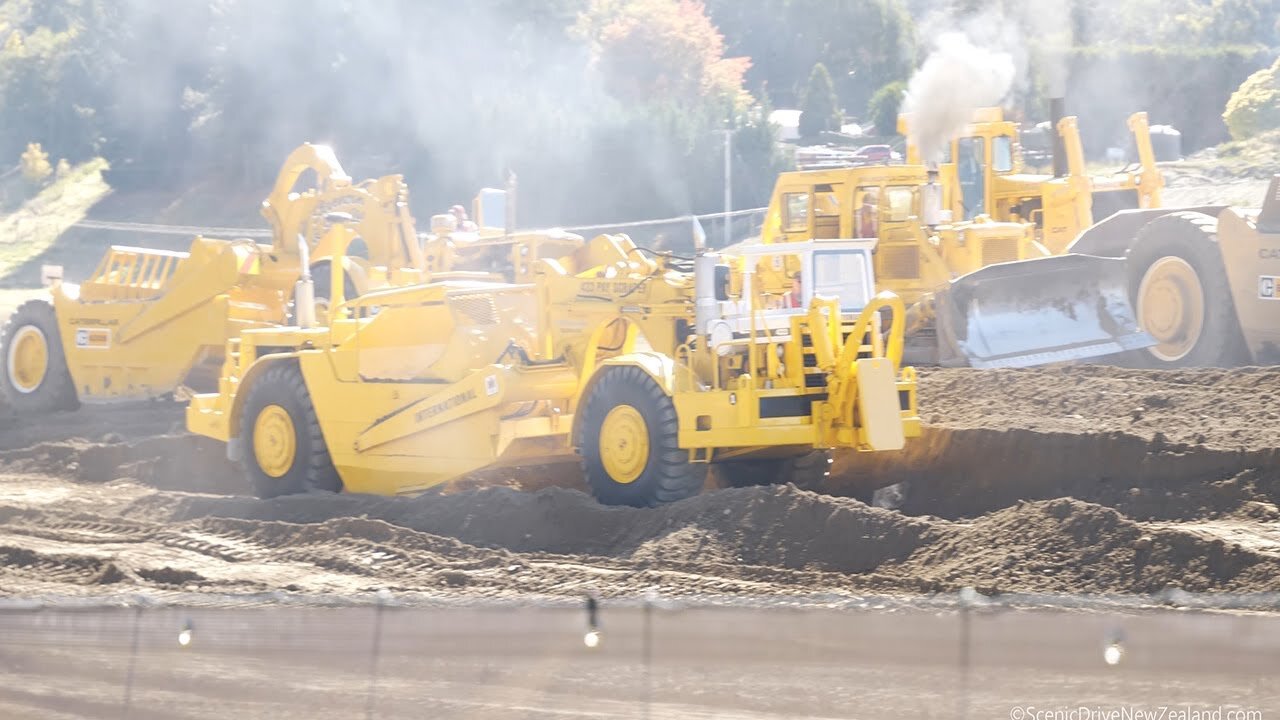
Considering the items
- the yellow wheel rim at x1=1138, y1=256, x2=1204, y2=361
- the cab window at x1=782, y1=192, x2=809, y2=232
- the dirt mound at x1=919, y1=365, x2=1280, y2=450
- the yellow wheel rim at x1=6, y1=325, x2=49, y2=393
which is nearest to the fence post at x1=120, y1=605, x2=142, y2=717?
the dirt mound at x1=919, y1=365, x2=1280, y2=450

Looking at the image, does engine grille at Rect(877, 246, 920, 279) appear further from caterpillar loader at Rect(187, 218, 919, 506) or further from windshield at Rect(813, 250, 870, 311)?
windshield at Rect(813, 250, 870, 311)

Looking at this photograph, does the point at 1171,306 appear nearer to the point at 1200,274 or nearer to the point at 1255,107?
the point at 1200,274

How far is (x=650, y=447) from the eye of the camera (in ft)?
34.9

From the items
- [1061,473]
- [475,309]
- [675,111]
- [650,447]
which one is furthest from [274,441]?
[675,111]

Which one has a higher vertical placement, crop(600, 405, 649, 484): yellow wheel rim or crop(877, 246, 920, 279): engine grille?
crop(877, 246, 920, 279): engine grille

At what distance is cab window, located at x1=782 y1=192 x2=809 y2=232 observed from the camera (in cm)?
1792

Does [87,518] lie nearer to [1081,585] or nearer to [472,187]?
[1081,585]

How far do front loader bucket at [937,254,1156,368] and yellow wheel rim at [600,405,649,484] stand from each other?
246 inches

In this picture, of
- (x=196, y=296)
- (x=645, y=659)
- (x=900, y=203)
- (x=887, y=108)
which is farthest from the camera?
(x=887, y=108)

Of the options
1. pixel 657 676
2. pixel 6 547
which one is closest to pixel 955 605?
pixel 657 676

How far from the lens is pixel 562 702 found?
512 centimetres

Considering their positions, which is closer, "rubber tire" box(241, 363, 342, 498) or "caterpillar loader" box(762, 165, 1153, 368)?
"rubber tire" box(241, 363, 342, 498)

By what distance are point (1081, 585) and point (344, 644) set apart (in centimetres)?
417

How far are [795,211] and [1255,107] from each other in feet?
66.0
